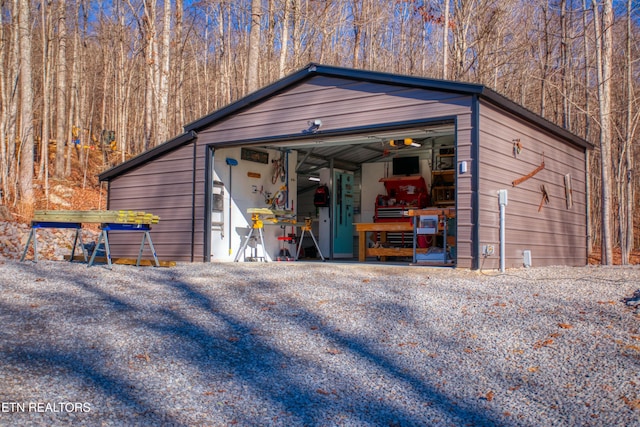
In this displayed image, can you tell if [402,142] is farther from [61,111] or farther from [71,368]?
[61,111]

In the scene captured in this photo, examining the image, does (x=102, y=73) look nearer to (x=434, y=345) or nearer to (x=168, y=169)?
(x=168, y=169)

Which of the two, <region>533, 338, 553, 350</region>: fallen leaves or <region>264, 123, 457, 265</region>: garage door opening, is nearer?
<region>533, 338, 553, 350</region>: fallen leaves

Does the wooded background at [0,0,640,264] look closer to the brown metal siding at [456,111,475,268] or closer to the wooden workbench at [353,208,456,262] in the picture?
the wooden workbench at [353,208,456,262]

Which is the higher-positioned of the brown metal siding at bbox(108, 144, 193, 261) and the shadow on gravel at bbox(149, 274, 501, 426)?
the brown metal siding at bbox(108, 144, 193, 261)

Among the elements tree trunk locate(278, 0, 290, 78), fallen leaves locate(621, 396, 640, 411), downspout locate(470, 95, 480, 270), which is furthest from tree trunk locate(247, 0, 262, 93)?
fallen leaves locate(621, 396, 640, 411)

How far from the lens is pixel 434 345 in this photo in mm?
5062

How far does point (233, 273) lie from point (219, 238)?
10.3 ft

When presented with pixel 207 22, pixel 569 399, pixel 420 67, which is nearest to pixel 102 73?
pixel 207 22

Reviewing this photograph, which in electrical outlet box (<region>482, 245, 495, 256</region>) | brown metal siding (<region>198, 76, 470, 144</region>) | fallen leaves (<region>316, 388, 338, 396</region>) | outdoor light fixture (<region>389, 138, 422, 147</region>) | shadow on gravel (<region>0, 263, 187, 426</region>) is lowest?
fallen leaves (<region>316, 388, 338, 396</region>)

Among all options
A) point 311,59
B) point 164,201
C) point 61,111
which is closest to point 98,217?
→ point 164,201

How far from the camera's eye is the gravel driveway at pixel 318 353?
3631mm

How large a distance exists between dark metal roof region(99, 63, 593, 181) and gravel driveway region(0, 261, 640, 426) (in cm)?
302

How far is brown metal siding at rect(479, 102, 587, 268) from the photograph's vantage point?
9164 mm

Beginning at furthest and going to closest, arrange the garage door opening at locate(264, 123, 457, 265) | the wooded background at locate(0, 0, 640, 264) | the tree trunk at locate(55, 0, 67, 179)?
the tree trunk at locate(55, 0, 67, 179), the wooded background at locate(0, 0, 640, 264), the garage door opening at locate(264, 123, 457, 265)
